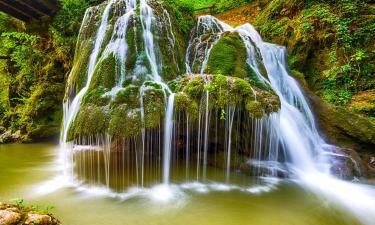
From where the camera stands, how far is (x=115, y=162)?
630 centimetres

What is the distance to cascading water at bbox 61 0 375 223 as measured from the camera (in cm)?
508

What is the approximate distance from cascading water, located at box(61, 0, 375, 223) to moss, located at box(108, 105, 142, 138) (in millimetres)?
19

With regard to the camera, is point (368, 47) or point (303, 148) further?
point (368, 47)

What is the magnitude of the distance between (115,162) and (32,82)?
22.9 ft

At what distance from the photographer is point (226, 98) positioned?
5.17 metres

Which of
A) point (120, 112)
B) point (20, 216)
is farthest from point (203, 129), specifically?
point (20, 216)

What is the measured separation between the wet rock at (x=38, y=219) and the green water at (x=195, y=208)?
37.7 inches

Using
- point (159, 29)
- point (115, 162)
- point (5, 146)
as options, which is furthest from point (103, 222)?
point (5, 146)

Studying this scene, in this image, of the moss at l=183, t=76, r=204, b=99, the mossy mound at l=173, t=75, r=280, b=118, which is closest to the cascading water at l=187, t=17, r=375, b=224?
the mossy mound at l=173, t=75, r=280, b=118

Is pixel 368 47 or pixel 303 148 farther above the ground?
pixel 368 47

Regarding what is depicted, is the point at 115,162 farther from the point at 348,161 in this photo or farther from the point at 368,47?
the point at 368,47

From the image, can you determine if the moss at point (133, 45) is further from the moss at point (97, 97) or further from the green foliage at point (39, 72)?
the green foliage at point (39, 72)

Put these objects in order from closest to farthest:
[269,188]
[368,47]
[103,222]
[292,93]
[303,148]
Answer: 1. [103,222]
2. [269,188]
3. [303,148]
4. [292,93]
5. [368,47]

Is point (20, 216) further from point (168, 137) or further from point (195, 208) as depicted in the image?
point (168, 137)
